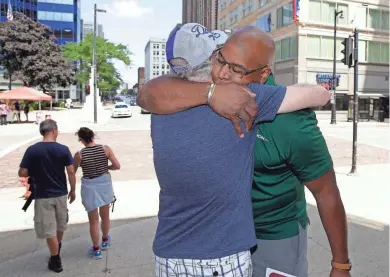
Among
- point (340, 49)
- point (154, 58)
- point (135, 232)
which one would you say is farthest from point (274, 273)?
point (154, 58)

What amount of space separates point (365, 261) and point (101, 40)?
50.8 metres

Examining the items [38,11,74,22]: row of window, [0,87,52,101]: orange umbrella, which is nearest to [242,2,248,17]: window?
[0,87,52,101]: orange umbrella

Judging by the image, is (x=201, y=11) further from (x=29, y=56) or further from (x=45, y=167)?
(x=45, y=167)

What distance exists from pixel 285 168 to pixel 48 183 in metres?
3.10

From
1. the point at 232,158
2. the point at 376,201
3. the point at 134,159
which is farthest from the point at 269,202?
the point at 134,159

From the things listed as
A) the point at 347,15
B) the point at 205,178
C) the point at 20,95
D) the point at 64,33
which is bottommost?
the point at 205,178

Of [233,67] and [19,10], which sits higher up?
[19,10]

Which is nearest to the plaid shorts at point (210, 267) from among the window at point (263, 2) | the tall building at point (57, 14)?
the window at point (263, 2)

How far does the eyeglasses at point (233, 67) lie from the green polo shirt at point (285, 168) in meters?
0.20

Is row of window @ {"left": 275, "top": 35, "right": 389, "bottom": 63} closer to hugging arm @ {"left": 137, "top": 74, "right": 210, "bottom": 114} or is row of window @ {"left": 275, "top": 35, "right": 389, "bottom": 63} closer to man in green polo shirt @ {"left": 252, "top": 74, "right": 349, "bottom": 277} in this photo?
man in green polo shirt @ {"left": 252, "top": 74, "right": 349, "bottom": 277}

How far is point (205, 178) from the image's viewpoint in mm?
A: 1375

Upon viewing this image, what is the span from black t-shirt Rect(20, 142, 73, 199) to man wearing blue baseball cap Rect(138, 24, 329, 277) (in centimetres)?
278

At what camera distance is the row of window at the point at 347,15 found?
3806 cm

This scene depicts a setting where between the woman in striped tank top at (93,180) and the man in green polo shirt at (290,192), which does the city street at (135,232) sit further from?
the man in green polo shirt at (290,192)
